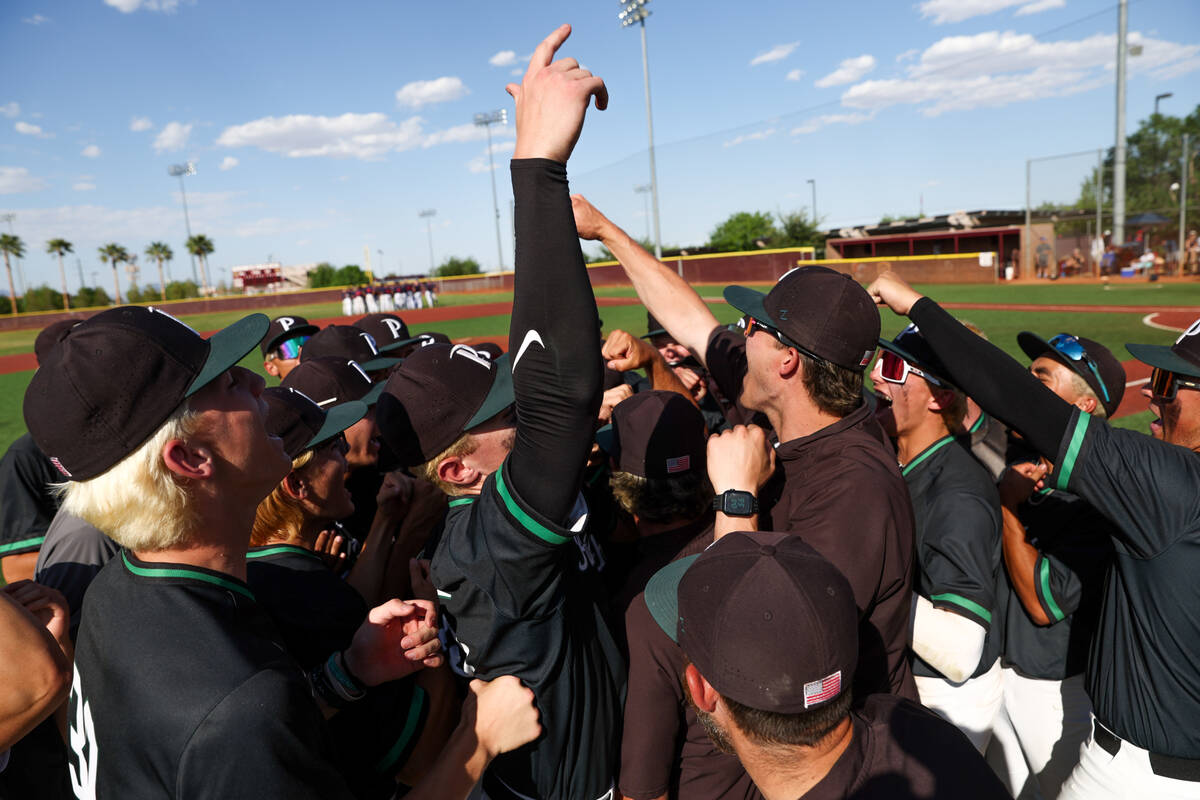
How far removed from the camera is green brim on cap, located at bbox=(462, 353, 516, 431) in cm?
209

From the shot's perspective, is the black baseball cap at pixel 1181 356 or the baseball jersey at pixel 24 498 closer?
the black baseball cap at pixel 1181 356

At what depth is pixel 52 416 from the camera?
1516 mm

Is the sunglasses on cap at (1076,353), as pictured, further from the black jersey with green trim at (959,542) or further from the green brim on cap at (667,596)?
the green brim on cap at (667,596)

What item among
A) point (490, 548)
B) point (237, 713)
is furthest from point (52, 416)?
point (490, 548)

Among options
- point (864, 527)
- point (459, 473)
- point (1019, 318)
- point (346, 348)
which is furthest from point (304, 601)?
point (1019, 318)

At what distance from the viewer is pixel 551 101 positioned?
137 centimetres

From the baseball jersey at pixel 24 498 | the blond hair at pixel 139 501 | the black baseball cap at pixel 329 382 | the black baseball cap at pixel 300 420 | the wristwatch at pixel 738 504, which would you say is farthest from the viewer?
the baseball jersey at pixel 24 498

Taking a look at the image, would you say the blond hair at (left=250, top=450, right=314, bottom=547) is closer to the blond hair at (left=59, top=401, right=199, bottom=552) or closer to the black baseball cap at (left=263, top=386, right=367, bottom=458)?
the black baseball cap at (left=263, top=386, right=367, bottom=458)

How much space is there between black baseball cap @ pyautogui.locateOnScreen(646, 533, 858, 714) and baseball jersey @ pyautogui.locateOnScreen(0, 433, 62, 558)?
13.2 ft

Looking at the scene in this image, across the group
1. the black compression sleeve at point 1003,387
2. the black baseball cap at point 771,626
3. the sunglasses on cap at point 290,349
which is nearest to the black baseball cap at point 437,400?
the black baseball cap at point 771,626

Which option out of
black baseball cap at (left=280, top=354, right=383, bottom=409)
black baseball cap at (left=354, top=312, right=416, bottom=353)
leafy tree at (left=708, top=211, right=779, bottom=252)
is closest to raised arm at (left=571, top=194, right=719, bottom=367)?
black baseball cap at (left=280, top=354, right=383, bottom=409)

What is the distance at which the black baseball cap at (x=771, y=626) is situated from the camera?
150cm

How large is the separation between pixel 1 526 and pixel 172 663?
363cm

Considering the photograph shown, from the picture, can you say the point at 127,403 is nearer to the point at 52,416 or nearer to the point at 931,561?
the point at 52,416
